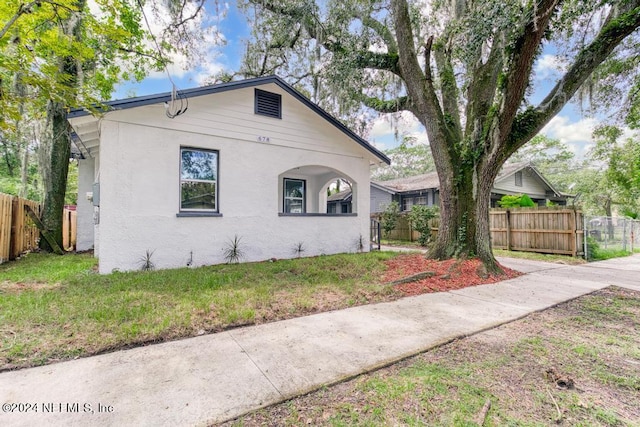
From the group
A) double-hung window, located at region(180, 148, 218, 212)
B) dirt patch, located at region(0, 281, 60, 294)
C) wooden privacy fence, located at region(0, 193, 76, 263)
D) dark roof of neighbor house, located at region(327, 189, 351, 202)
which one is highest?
dark roof of neighbor house, located at region(327, 189, 351, 202)

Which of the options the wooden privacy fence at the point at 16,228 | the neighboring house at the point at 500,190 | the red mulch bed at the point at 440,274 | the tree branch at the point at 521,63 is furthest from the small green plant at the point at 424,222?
the wooden privacy fence at the point at 16,228

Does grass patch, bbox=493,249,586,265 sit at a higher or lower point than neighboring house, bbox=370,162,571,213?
lower

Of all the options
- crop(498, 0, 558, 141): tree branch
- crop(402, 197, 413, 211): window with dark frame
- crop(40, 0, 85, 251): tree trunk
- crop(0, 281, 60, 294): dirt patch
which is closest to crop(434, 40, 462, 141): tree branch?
crop(498, 0, 558, 141): tree branch

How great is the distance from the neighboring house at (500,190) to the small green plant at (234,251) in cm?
1170

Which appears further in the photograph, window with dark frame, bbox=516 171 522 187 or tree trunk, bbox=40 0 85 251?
window with dark frame, bbox=516 171 522 187

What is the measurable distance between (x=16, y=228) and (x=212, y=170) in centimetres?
608

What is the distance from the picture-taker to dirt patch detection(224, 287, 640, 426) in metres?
1.98

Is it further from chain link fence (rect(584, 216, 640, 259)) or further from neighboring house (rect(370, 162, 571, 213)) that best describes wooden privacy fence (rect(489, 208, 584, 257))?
neighboring house (rect(370, 162, 571, 213))

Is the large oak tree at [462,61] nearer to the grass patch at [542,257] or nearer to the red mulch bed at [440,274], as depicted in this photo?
the red mulch bed at [440,274]

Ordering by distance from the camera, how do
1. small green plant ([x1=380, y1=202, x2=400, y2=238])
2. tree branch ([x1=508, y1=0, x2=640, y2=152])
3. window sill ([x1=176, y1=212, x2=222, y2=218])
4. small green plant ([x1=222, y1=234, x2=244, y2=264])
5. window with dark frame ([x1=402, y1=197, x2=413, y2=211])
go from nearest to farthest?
tree branch ([x1=508, y1=0, x2=640, y2=152]) → window sill ([x1=176, y1=212, x2=222, y2=218]) → small green plant ([x1=222, y1=234, x2=244, y2=264]) → small green plant ([x1=380, y1=202, x2=400, y2=238]) → window with dark frame ([x1=402, y1=197, x2=413, y2=211])

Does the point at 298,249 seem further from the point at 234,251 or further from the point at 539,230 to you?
the point at 539,230

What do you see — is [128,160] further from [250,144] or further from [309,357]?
[309,357]

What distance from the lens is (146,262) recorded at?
6.22 metres

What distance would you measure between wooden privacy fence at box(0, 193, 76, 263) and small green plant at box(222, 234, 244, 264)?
18.2 feet
